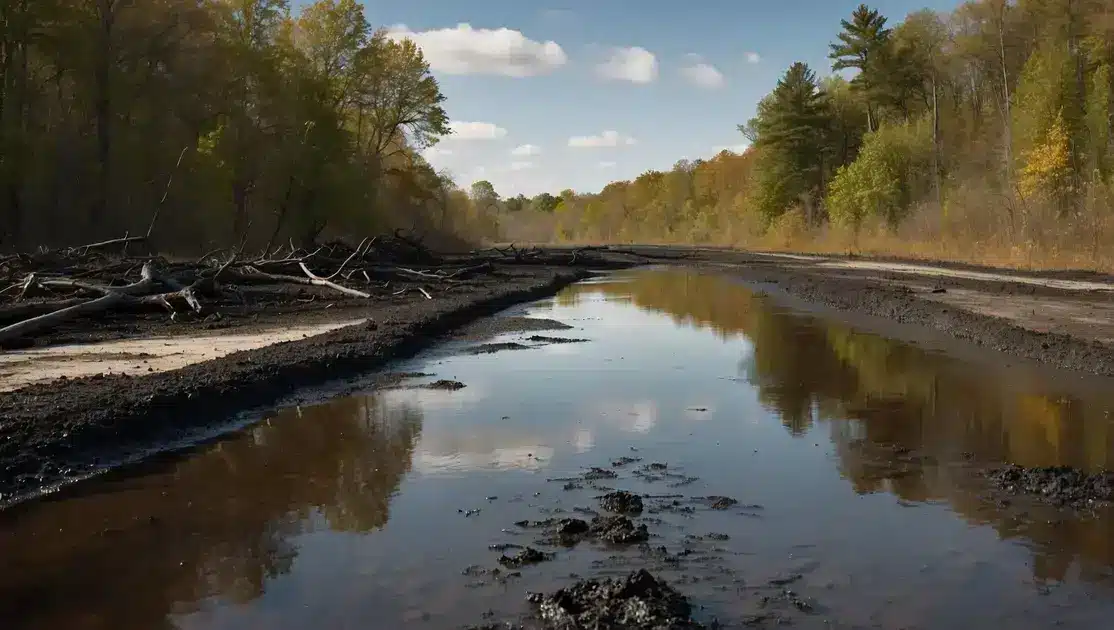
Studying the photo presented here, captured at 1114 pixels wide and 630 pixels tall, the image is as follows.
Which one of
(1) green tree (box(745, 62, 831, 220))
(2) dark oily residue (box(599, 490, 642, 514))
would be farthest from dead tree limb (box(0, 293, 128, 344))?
(1) green tree (box(745, 62, 831, 220))

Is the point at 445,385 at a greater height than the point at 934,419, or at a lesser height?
greater

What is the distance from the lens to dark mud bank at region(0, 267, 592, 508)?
743 cm

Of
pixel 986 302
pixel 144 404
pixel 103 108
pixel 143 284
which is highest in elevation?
pixel 103 108

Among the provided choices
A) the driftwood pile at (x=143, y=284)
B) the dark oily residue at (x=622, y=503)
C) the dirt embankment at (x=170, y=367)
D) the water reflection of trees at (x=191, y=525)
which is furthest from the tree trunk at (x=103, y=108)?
the dark oily residue at (x=622, y=503)

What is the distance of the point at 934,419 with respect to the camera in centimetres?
981

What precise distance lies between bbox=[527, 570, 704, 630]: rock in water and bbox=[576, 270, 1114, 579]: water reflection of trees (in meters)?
2.44

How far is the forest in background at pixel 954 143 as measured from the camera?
34.6 metres

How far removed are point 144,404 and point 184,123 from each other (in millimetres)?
33632

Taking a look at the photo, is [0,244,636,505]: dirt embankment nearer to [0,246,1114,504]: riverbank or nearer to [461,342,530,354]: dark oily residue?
[0,246,1114,504]: riverbank

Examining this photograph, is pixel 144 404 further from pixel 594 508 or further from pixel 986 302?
pixel 986 302

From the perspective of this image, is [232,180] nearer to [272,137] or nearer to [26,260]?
[272,137]

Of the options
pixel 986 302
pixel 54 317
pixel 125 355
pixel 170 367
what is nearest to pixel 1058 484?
pixel 170 367

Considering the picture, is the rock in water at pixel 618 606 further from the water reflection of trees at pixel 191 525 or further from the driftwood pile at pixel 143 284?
the driftwood pile at pixel 143 284

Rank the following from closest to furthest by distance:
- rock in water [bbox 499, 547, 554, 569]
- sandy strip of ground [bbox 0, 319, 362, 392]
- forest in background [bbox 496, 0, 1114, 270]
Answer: rock in water [bbox 499, 547, 554, 569], sandy strip of ground [bbox 0, 319, 362, 392], forest in background [bbox 496, 0, 1114, 270]
